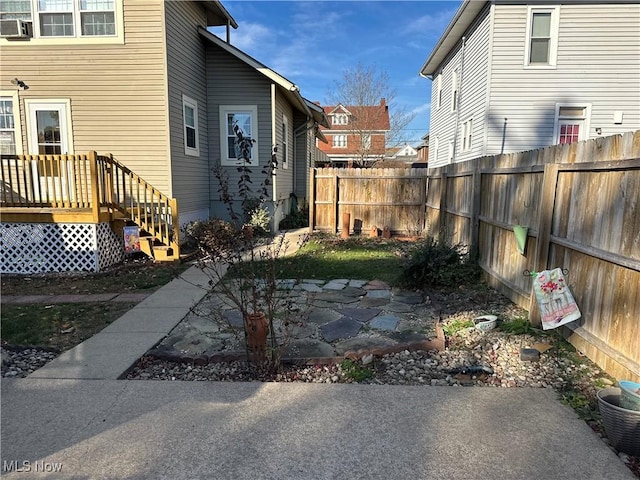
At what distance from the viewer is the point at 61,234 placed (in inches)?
291

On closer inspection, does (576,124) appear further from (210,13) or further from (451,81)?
(210,13)

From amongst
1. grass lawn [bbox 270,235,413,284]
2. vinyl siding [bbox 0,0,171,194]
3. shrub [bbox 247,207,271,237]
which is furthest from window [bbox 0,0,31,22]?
→ grass lawn [bbox 270,235,413,284]

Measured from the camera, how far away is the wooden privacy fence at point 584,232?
3010 millimetres

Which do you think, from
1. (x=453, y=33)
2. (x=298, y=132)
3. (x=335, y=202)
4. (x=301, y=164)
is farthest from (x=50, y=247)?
(x=453, y=33)

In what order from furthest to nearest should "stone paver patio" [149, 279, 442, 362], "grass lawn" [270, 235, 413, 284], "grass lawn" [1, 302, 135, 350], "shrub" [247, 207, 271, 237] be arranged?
"shrub" [247, 207, 271, 237] < "grass lawn" [270, 235, 413, 284] < "grass lawn" [1, 302, 135, 350] < "stone paver patio" [149, 279, 442, 362]

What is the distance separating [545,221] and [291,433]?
131 inches

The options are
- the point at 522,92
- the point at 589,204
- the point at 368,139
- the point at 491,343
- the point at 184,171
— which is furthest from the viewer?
the point at 368,139

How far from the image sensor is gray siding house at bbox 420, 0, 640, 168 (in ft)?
38.1

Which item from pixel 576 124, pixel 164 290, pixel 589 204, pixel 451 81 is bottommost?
pixel 164 290

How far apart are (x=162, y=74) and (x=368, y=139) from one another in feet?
77.3

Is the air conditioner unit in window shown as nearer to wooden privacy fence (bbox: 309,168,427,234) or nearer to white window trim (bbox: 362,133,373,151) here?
wooden privacy fence (bbox: 309,168,427,234)

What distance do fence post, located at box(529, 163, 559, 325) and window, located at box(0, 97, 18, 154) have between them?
33.9 ft

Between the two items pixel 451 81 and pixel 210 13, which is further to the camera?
pixel 451 81

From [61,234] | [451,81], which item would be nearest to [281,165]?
[61,234]
